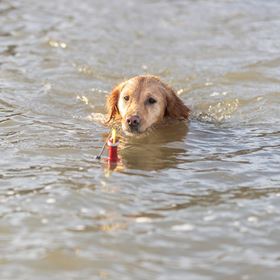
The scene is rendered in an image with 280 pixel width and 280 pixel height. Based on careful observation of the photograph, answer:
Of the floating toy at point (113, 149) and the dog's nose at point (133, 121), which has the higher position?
the dog's nose at point (133, 121)

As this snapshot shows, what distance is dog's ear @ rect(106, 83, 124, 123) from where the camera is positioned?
29.1 ft

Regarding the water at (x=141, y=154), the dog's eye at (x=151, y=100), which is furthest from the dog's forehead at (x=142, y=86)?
the water at (x=141, y=154)

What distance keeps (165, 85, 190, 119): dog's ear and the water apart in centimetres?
22

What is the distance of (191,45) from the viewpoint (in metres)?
12.8

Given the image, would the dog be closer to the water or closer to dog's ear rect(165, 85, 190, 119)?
dog's ear rect(165, 85, 190, 119)

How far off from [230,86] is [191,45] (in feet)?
7.89

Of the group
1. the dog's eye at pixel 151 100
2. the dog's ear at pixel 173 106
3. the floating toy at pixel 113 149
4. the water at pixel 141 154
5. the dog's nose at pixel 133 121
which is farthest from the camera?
the dog's ear at pixel 173 106

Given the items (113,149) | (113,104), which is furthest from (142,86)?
(113,149)

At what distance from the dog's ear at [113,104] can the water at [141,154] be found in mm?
209

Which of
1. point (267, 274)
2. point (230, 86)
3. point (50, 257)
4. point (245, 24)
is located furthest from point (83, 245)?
point (245, 24)

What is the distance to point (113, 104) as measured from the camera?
8.88 metres

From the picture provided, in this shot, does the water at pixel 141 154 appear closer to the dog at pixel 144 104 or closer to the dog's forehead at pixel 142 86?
the dog at pixel 144 104

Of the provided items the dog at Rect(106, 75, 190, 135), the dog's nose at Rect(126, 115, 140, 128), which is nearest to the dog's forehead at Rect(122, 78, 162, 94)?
the dog at Rect(106, 75, 190, 135)

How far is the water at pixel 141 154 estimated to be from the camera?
5.05 m
